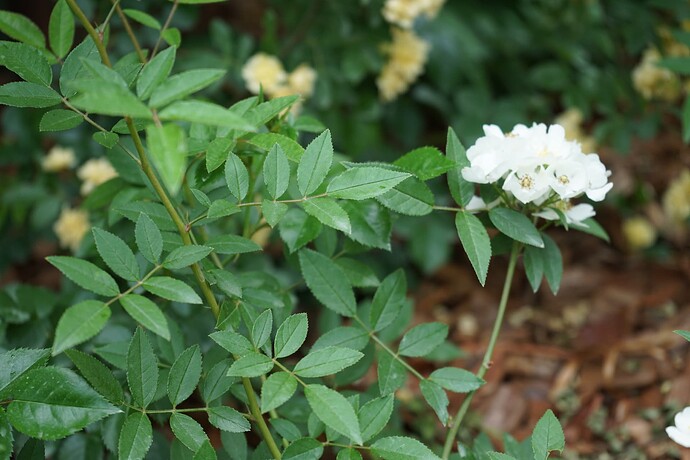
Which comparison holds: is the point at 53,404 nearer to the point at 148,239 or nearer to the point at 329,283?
the point at 148,239

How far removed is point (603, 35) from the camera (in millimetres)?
2443

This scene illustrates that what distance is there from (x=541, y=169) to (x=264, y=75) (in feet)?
3.53

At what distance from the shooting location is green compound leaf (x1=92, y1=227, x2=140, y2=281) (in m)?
0.92

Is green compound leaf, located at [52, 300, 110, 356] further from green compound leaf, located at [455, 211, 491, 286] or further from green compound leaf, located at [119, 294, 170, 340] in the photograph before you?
green compound leaf, located at [455, 211, 491, 286]

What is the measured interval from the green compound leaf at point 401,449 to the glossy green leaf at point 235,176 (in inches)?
14.7

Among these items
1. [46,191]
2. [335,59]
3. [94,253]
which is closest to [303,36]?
[335,59]

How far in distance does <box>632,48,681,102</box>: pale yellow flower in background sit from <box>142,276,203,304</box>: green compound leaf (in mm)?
1856

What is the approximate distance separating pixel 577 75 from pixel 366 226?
160 cm

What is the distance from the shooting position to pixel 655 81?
2.29 metres

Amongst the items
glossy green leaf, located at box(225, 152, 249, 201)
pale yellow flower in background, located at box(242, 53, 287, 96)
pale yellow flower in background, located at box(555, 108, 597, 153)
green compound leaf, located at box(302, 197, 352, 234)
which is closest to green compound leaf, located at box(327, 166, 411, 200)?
green compound leaf, located at box(302, 197, 352, 234)

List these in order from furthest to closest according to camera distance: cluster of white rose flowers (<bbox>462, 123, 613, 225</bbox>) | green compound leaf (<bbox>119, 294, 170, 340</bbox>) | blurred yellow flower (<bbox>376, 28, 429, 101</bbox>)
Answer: blurred yellow flower (<bbox>376, 28, 429, 101</bbox>)
cluster of white rose flowers (<bbox>462, 123, 613, 225</bbox>)
green compound leaf (<bbox>119, 294, 170, 340</bbox>)

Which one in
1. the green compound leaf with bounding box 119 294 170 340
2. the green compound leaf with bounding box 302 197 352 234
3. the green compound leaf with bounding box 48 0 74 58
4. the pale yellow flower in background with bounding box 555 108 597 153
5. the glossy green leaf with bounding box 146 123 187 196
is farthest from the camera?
the pale yellow flower in background with bounding box 555 108 597 153

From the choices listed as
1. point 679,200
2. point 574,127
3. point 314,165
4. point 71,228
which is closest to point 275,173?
point 314,165

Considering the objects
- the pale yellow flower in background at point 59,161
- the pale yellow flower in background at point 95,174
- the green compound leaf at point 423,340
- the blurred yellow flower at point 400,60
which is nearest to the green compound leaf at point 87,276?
the green compound leaf at point 423,340
